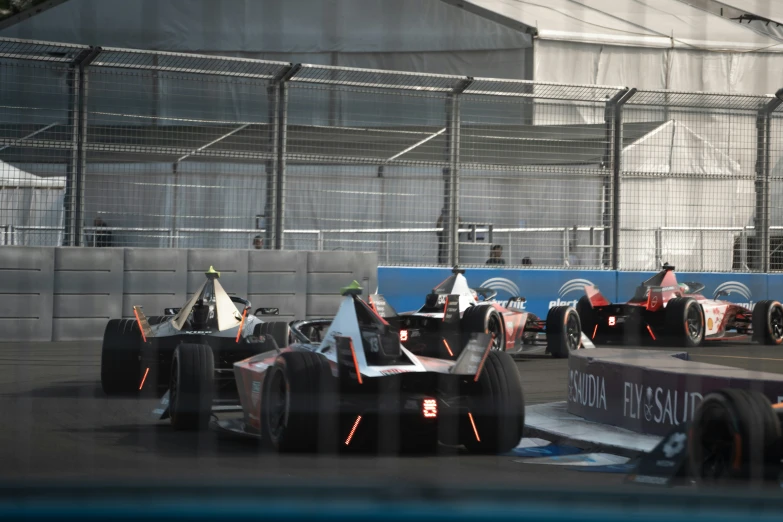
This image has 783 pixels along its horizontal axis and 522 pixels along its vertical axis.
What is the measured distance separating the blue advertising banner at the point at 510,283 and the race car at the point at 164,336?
5561mm

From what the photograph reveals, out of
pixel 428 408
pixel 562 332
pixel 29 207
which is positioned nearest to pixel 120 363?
pixel 428 408

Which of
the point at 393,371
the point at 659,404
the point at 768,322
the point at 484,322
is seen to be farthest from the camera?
the point at 768,322

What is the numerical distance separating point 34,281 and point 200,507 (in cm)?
1117

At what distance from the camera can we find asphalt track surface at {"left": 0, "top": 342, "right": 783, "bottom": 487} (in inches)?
179

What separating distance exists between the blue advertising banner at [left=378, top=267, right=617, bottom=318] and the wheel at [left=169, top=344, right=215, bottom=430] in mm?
7460

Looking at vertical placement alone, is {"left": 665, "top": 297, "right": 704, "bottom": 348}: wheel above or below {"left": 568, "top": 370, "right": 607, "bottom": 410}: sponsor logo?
above

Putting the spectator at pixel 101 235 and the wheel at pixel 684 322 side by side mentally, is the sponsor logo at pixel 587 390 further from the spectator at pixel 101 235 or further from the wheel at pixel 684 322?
the spectator at pixel 101 235

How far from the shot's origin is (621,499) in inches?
60.7

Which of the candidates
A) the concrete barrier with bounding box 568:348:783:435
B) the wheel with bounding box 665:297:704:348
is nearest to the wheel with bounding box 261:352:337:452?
the concrete barrier with bounding box 568:348:783:435

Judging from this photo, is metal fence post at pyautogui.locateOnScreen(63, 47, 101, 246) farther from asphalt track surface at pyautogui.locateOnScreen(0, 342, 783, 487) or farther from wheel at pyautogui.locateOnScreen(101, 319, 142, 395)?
wheel at pyautogui.locateOnScreen(101, 319, 142, 395)

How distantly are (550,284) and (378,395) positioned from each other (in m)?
9.18

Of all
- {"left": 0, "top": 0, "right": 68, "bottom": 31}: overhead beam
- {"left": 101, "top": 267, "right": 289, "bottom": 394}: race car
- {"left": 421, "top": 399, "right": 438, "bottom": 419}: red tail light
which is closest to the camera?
{"left": 421, "top": 399, "right": 438, "bottom": 419}: red tail light

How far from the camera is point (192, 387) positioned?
6055mm

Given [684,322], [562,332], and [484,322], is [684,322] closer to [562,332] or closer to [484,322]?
[562,332]
